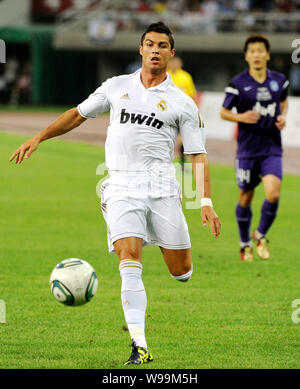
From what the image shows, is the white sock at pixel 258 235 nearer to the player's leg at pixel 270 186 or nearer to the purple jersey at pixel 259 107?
the player's leg at pixel 270 186

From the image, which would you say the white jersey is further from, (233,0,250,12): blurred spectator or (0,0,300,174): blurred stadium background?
(233,0,250,12): blurred spectator

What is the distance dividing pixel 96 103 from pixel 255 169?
4395 mm

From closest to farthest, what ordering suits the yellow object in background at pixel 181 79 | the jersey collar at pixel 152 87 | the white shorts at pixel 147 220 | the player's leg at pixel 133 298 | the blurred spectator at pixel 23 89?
the player's leg at pixel 133 298 → the white shorts at pixel 147 220 → the jersey collar at pixel 152 87 → the yellow object in background at pixel 181 79 → the blurred spectator at pixel 23 89

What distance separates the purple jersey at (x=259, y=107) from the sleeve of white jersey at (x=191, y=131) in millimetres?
4181

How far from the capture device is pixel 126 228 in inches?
270

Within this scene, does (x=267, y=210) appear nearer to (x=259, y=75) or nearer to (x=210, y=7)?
(x=259, y=75)

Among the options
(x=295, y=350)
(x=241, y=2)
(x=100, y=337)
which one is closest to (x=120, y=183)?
(x=100, y=337)

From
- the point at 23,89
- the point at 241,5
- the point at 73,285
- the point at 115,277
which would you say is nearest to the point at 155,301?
the point at 115,277

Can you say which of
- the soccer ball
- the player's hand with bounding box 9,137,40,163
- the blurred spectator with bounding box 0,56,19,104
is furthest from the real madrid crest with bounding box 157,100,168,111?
the blurred spectator with bounding box 0,56,19,104

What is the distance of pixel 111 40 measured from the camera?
163 feet

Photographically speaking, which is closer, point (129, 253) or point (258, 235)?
point (129, 253)

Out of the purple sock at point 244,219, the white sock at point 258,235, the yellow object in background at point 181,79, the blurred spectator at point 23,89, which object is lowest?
the white sock at point 258,235

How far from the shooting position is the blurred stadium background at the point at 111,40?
4834cm

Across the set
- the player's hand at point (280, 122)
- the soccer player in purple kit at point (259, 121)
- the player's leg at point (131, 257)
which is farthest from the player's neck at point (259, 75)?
the player's leg at point (131, 257)
